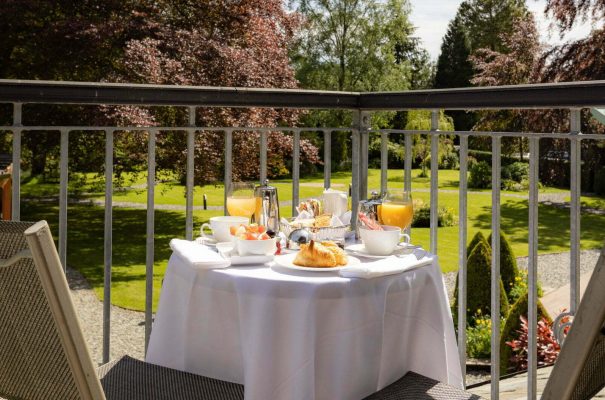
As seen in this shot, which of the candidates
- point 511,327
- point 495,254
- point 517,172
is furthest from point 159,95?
point 517,172

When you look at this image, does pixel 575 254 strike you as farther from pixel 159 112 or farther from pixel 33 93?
pixel 159 112

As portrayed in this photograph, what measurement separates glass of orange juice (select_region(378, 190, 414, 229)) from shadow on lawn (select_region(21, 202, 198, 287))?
746cm

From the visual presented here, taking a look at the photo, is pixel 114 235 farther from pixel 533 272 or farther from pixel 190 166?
pixel 533 272

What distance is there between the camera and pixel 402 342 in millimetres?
2047

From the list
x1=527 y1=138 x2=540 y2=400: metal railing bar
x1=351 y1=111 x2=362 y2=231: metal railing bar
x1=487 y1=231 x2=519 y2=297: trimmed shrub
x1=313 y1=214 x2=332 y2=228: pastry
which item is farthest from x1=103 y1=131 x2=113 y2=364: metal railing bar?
x1=487 y1=231 x2=519 y2=297: trimmed shrub

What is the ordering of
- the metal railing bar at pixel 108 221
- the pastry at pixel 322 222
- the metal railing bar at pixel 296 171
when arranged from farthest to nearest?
the metal railing bar at pixel 296 171
the metal railing bar at pixel 108 221
the pastry at pixel 322 222

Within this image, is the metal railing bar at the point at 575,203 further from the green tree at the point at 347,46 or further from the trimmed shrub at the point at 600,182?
the green tree at the point at 347,46

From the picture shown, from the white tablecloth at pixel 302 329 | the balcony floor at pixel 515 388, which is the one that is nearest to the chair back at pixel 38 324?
the white tablecloth at pixel 302 329

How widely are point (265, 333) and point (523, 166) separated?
20.8 meters

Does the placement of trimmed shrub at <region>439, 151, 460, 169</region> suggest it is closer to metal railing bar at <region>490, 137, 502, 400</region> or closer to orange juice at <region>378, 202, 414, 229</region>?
metal railing bar at <region>490, 137, 502, 400</region>

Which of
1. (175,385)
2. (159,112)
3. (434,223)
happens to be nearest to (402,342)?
(175,385)

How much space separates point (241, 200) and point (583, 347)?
5.01 feet

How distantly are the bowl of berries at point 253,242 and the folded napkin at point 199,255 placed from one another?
73 millimetres

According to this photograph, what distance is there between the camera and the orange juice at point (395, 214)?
2387mm
